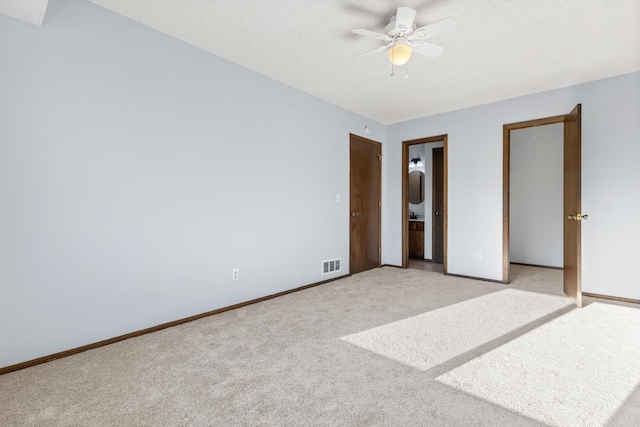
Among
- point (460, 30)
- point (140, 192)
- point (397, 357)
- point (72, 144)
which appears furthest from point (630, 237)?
point (72, 144)

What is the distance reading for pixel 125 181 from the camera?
2.28 metres

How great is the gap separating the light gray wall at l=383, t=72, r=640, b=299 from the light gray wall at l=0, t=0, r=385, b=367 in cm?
256

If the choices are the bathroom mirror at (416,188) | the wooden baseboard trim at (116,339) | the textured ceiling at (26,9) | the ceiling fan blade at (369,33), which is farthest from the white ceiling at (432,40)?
the bathroom mirror at (416,188)

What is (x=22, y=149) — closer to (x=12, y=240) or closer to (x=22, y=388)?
(x=12, y=240)

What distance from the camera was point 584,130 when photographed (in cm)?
348

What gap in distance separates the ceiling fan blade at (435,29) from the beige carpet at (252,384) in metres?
2.31

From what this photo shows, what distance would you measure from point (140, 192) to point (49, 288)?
0.86m

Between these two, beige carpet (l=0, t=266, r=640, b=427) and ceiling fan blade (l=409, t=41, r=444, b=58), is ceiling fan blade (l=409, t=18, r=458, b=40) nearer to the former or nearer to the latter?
ceiling fan blade (l=409, t=41, r=444, b=58)

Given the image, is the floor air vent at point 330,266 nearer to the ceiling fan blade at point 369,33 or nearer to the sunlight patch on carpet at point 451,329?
the sunlight patch on carpet at point 451,329

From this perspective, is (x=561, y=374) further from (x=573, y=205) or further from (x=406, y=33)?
(x=406, y=33)

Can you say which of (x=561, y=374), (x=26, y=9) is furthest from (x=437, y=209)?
(x=26, y=9)

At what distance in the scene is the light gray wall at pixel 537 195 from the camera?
197 inches

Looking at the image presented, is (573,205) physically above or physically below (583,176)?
below

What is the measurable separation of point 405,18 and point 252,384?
2650 mm
